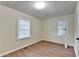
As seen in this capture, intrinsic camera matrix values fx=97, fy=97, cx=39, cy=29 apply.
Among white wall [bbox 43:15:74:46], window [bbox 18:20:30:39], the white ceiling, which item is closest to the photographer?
the white ceiling

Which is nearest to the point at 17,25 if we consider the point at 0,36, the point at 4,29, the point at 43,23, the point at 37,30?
the point at 4,29

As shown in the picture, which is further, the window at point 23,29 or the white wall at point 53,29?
the white wall at point 53,29

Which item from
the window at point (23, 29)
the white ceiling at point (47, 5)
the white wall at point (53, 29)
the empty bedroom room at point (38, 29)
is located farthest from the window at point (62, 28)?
the window at point (23, 29)

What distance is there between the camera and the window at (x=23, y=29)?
3.29 m

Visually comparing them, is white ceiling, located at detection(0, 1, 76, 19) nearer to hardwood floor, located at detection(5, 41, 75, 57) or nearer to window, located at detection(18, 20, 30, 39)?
window, located at detection(18, 20, 30, 39)

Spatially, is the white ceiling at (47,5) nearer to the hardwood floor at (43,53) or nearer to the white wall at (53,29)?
the white wall at (53,29)

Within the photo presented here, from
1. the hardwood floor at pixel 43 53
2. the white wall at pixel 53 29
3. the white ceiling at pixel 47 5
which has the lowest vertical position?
the hardwood floor at pixel 43 53

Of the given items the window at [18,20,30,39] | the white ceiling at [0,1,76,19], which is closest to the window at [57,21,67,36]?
the white ceiling at [0,1,76,19]

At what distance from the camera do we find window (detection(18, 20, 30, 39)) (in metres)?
3.29

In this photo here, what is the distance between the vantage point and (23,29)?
3584 millimetres

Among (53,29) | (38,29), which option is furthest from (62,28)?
(38,29)

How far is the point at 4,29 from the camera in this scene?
2.58 metres

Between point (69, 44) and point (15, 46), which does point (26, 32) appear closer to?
point (15, 46)

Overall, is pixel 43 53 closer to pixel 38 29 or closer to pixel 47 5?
pixel 47 5
